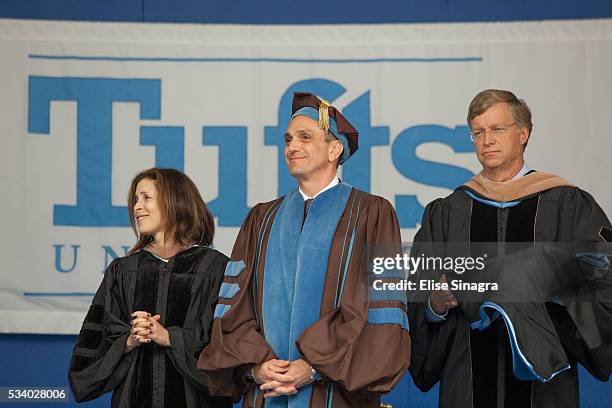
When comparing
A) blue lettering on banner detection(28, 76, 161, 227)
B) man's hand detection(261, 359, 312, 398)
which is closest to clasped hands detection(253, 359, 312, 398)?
man's hand detection(261, 359, 312, 398)

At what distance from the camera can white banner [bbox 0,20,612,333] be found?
16.0ft

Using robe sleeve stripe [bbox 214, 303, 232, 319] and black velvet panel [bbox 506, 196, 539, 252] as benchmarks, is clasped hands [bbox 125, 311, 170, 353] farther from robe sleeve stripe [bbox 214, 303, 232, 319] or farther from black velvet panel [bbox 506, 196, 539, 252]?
black velvet panel [bbox 506, 196, 539, 252]

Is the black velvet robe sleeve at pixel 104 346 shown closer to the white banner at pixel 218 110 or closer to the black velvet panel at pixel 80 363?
the black velvet panel at pixel 80 363

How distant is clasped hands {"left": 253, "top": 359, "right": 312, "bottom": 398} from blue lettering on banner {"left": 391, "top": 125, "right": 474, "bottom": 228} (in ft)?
6.77

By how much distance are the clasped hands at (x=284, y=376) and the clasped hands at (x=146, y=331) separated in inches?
18.8

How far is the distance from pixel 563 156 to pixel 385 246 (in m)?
2.10

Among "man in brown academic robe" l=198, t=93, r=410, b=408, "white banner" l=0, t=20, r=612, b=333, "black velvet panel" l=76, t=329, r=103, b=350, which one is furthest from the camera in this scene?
"white banner" l=0, t=20, r=612, b=333

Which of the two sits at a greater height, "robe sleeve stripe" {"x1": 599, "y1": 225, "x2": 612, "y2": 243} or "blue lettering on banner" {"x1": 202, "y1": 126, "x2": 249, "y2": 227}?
"blue lettering on banner" {"x1": 202, "y1": 126, "x2": 249, "y2": 227}

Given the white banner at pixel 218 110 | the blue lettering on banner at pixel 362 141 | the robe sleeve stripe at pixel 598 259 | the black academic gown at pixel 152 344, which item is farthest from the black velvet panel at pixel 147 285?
the blue lettering on banner at pixel 362 141

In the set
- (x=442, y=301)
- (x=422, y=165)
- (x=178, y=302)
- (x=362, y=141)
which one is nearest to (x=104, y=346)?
(x=178, y=302)

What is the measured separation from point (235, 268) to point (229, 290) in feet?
0.29

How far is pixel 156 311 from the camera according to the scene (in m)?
3.37

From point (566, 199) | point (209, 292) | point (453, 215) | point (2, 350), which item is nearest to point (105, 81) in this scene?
point (2, 350)

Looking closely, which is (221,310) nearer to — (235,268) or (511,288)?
(235,268)
